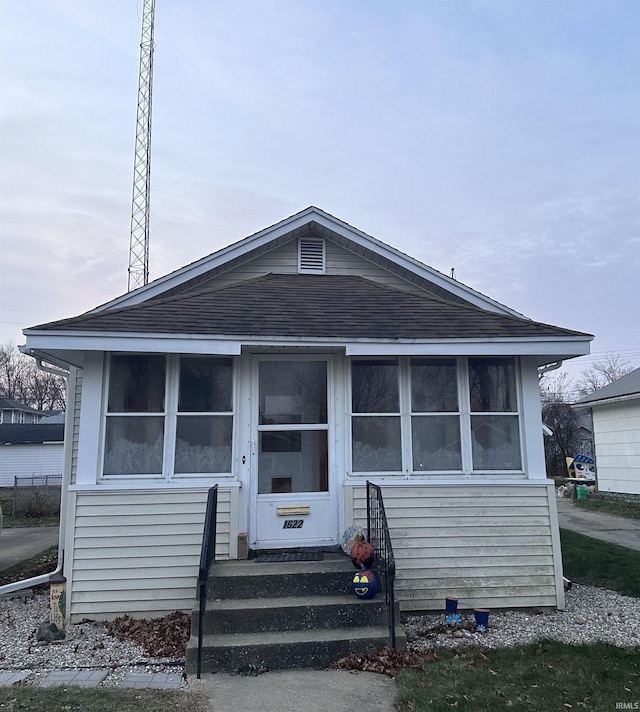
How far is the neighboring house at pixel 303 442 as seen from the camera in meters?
5.91

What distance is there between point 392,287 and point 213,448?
3629 mm

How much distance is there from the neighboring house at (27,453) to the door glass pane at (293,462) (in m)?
25.0

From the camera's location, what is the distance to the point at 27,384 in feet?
185

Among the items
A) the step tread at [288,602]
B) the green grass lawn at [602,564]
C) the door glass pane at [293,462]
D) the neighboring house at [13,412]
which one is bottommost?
the green grass lawn at [602,564]

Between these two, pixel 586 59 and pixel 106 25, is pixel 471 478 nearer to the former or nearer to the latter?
pixel 586 59

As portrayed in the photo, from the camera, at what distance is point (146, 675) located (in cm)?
445

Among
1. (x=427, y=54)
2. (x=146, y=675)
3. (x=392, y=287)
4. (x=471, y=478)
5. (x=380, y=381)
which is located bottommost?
(x=146, y=675)

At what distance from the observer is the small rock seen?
5.29 metres

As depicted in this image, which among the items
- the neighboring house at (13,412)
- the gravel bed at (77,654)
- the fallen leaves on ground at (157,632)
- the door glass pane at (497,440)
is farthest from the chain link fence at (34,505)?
the neighboring house at (13,412)

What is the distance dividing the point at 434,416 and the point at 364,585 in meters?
2.28

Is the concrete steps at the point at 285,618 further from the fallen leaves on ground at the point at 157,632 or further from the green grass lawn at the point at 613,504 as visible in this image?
the green grass lawn at the point at 613,504

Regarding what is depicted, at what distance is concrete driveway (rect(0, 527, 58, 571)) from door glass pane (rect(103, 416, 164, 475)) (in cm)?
539

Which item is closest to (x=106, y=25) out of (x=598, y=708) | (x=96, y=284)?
(x=96, y=284)

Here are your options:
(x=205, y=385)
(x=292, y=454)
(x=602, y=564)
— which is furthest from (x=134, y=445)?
(x=602, y=564)
